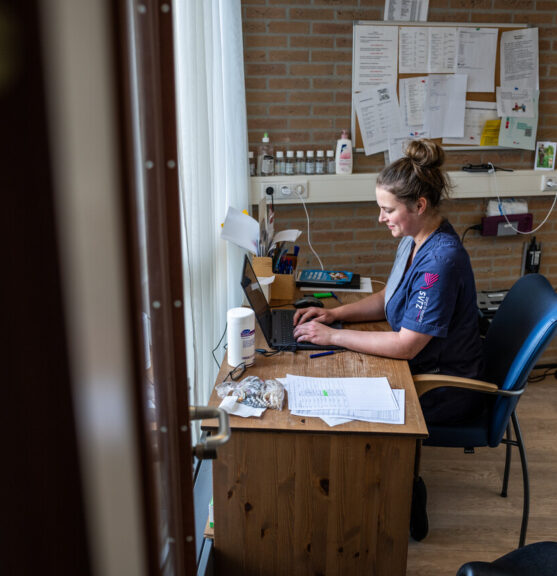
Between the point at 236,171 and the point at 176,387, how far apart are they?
1.73 m

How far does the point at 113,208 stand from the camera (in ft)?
1.58

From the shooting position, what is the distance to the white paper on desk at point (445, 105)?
2846 mm

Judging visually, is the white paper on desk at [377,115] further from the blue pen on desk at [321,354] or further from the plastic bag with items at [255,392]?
the plastic bag with items at [255,392]

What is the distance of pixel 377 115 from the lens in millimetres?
2832

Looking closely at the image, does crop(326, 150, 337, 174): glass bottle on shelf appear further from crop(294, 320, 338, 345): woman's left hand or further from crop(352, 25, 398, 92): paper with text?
crop(294, 320, 338, 345): woman's left hand

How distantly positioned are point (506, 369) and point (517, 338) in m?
0.11

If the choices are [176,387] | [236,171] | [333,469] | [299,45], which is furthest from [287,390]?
[299,45]

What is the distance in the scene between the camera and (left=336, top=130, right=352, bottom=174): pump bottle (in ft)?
9.16

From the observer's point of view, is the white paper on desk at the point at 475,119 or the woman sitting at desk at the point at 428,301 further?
the white paper on desk at the point at 475,119

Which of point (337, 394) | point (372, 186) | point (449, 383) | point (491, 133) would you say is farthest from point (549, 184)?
point (337, 394)

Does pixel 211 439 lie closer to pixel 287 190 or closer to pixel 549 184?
pixel 287 190

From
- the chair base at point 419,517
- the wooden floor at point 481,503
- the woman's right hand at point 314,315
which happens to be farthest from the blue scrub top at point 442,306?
the wooden floor at point 481,503

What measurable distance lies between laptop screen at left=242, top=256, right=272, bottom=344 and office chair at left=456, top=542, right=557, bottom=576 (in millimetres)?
897

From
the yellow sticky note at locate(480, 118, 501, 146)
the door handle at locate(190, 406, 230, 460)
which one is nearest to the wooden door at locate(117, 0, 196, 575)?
the door handle at locate(190, 406, 230, 460)
